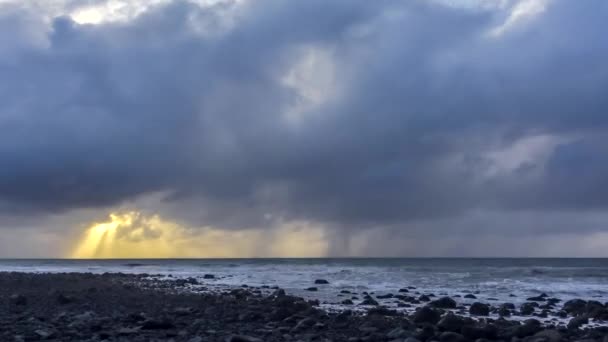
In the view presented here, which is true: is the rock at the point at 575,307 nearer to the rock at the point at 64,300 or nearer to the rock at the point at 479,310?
the rock at the point at 479,310

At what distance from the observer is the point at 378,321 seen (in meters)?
20.1

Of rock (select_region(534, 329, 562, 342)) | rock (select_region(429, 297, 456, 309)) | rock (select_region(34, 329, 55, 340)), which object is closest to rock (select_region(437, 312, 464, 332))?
rock (select_region(534, 329, 562, 342))

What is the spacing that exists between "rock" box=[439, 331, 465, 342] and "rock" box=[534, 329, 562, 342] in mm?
1984

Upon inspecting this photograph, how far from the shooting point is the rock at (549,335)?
53.7 ft

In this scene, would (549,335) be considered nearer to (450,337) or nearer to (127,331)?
(450,337)

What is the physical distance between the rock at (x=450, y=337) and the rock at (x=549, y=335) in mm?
1984

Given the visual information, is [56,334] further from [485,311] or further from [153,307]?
[485,311]

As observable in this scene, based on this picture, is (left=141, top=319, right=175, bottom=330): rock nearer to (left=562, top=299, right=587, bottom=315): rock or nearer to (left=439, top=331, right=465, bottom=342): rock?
(left=439, top=331, right=465, bottom=342): rock

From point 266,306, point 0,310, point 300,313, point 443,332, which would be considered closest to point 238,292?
point 266,306

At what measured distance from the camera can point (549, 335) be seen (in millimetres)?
16875

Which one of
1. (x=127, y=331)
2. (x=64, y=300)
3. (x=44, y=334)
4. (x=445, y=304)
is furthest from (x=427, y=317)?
(x=64, y=300)

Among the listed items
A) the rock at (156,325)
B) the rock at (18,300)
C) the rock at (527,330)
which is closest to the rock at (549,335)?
the rock at (527,330)

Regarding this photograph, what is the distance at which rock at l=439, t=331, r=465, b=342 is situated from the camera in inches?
654

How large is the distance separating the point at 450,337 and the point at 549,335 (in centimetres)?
264
